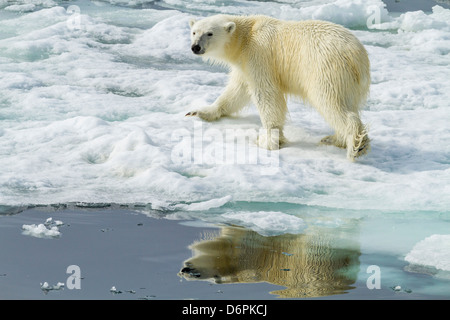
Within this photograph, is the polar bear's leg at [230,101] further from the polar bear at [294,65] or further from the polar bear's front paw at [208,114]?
the polar bear at [294,65]

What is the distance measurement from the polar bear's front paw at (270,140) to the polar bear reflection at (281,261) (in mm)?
1710

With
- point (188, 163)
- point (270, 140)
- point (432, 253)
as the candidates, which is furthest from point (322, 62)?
point (432, 253)

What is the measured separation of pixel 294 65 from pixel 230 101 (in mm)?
942

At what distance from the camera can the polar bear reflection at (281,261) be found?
11.7ft

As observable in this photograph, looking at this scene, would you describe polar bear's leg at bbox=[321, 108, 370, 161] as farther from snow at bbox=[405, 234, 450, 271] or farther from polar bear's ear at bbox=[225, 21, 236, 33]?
snow at bbox=[405, 234, 450, 271]

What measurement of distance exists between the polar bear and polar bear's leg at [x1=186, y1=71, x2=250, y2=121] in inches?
4.5

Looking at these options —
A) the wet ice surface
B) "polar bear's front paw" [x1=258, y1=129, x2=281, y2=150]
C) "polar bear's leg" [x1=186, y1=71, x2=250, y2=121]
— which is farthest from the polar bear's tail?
"polar bear's leg" [x1=186, y1=71, x2=250, y2=121]

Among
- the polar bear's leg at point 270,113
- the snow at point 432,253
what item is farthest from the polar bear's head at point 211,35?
the snow at point 432,253

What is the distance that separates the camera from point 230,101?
6.59 meters

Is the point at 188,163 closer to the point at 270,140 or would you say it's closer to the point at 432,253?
the point at 270,140

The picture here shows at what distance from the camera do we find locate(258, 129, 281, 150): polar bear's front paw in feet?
19.6
